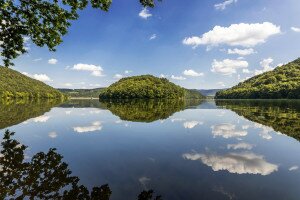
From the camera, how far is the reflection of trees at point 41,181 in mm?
11125

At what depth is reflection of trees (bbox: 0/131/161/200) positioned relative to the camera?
11125mm

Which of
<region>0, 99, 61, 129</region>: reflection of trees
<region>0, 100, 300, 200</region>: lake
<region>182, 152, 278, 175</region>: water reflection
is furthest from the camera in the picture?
<region>0, 99, 61, 129</region>: reflection of trees

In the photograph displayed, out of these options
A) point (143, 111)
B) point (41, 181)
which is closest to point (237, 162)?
point (41, 181)

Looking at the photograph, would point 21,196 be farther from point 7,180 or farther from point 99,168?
point 99,168

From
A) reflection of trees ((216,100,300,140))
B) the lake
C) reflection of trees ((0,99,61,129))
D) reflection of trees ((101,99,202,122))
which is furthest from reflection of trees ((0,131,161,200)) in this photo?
reflection of trees ((101,99,202,122))

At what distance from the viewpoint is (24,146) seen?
2150 centimetres

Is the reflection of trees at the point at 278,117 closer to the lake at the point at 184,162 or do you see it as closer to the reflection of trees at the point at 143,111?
the lake at the point at 184,162

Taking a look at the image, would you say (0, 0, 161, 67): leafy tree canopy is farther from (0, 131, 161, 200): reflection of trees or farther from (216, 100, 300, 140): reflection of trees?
(216, 100, 300, 140): reflection of trees

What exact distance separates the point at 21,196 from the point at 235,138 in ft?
65.0

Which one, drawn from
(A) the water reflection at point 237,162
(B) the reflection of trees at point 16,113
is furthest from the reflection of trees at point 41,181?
(B) the reflection of trees at point 16,113

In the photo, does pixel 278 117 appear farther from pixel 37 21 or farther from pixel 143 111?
pixel 37 21

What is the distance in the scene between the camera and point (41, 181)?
1270 centimetres

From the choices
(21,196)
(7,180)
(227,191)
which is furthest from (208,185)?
(7,180)

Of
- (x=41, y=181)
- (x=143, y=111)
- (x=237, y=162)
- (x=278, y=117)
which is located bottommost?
(x=237, y=162)
